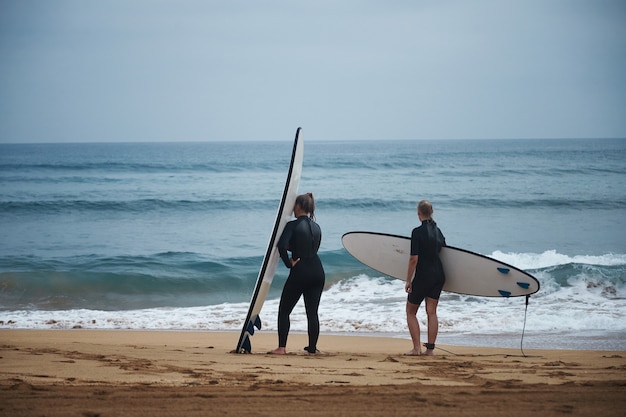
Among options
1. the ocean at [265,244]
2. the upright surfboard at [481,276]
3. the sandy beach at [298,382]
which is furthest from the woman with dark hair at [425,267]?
the ocean at [265,244]

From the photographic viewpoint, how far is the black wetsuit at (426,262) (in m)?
6.00

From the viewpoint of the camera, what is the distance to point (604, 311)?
356 inches

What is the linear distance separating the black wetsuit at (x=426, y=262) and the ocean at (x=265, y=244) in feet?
4.03

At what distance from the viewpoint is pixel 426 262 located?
604cm

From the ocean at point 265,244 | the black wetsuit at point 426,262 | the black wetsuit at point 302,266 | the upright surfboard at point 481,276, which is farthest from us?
the ocean at point 265,244

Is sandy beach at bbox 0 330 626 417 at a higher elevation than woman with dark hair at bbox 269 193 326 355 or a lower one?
lower

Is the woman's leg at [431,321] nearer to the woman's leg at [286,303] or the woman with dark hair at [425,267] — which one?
the woman with dark hair at [425,267]

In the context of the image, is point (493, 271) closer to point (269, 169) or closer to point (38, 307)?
point (38, 307)

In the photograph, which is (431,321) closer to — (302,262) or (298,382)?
(302,262)

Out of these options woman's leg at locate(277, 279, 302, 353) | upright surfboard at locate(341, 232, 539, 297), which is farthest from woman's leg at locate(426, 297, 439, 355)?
woman's leg at locate(277, 279, 302, 353)

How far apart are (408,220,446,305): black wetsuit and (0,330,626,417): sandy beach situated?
1.97 ft

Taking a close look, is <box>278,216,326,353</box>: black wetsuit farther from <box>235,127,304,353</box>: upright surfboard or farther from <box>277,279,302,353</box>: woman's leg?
<box>235,127,304,353</box>: upright surfboard

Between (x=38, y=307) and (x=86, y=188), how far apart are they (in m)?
19.8

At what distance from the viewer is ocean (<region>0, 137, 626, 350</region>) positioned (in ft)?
29.1
